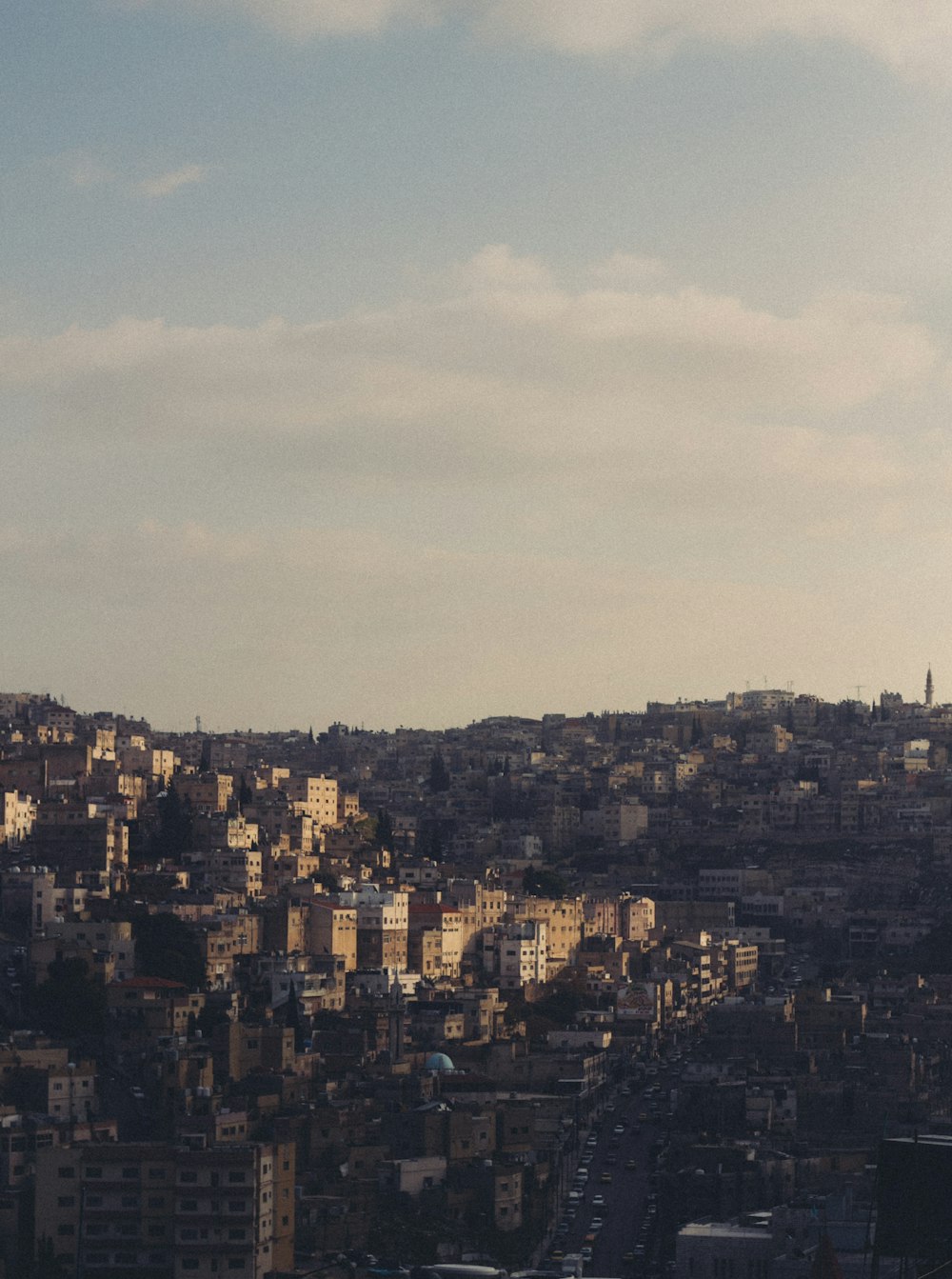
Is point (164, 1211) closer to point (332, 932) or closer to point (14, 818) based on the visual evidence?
point (332, 932)

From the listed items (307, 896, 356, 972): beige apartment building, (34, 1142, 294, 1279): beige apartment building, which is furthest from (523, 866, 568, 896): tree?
(34, 1142, 294, 1279): beige apartment building

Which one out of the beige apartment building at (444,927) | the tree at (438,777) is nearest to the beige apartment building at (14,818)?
the beige apartment building at (444,927)

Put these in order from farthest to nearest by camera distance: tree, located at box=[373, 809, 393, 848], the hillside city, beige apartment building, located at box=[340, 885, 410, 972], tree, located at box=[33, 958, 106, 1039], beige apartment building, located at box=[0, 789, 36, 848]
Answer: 1. tree, located at box=[373, 809, 393, 848]
2. beige apartment building, located at box=[0, 789, 36, 848]
3. beige apartment building, located at box=[340, 885, 410, 972]
4. tree, located at box=[33, 958, 106, 1039]
5. the hillside city

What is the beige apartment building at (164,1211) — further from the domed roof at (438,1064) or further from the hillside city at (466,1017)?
the domed roof at (438,1064)

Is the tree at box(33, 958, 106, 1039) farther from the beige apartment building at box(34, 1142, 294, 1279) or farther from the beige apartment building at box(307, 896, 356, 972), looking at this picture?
the beige apartment building at box(34, 1142, 294, 1279)

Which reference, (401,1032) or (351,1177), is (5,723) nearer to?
(401,1032)

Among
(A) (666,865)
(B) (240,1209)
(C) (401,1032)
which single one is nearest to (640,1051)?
(C) (401,1032)

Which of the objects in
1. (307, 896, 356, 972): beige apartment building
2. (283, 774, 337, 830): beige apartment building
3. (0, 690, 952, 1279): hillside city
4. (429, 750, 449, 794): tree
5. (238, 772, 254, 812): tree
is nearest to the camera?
(0, 690, 952, 1279): hillside city
